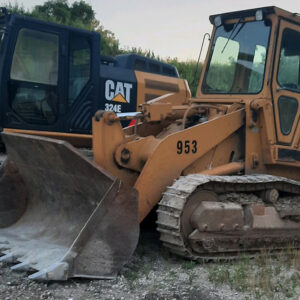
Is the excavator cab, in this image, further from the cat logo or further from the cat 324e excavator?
the cat logo

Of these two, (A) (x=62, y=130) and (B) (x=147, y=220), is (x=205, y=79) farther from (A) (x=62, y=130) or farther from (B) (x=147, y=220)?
(A) (x=62, y=130)

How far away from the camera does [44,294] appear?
3799mm

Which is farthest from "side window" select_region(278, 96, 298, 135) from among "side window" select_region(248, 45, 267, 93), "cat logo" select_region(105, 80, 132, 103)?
"cat logo" select_region(105, 80, 132, 103)

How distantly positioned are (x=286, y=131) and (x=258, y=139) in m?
0.37

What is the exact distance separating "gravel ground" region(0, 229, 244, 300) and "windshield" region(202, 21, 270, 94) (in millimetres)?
2207

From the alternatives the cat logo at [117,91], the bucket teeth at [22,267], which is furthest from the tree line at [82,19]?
the bucket teeth at [22,267]

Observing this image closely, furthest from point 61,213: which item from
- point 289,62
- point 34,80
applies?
point 34,80

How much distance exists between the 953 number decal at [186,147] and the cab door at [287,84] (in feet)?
3.42

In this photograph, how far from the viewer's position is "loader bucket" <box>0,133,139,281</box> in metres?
4.15

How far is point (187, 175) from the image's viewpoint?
194 inches

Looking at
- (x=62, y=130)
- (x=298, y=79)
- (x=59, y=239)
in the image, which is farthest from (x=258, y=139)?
(x=62, y=130)

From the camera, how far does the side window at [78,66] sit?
837cm

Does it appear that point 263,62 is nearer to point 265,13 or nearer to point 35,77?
point 265,13

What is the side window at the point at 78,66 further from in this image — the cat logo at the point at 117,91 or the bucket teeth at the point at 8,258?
the bucket teeth at the point at 8,258
